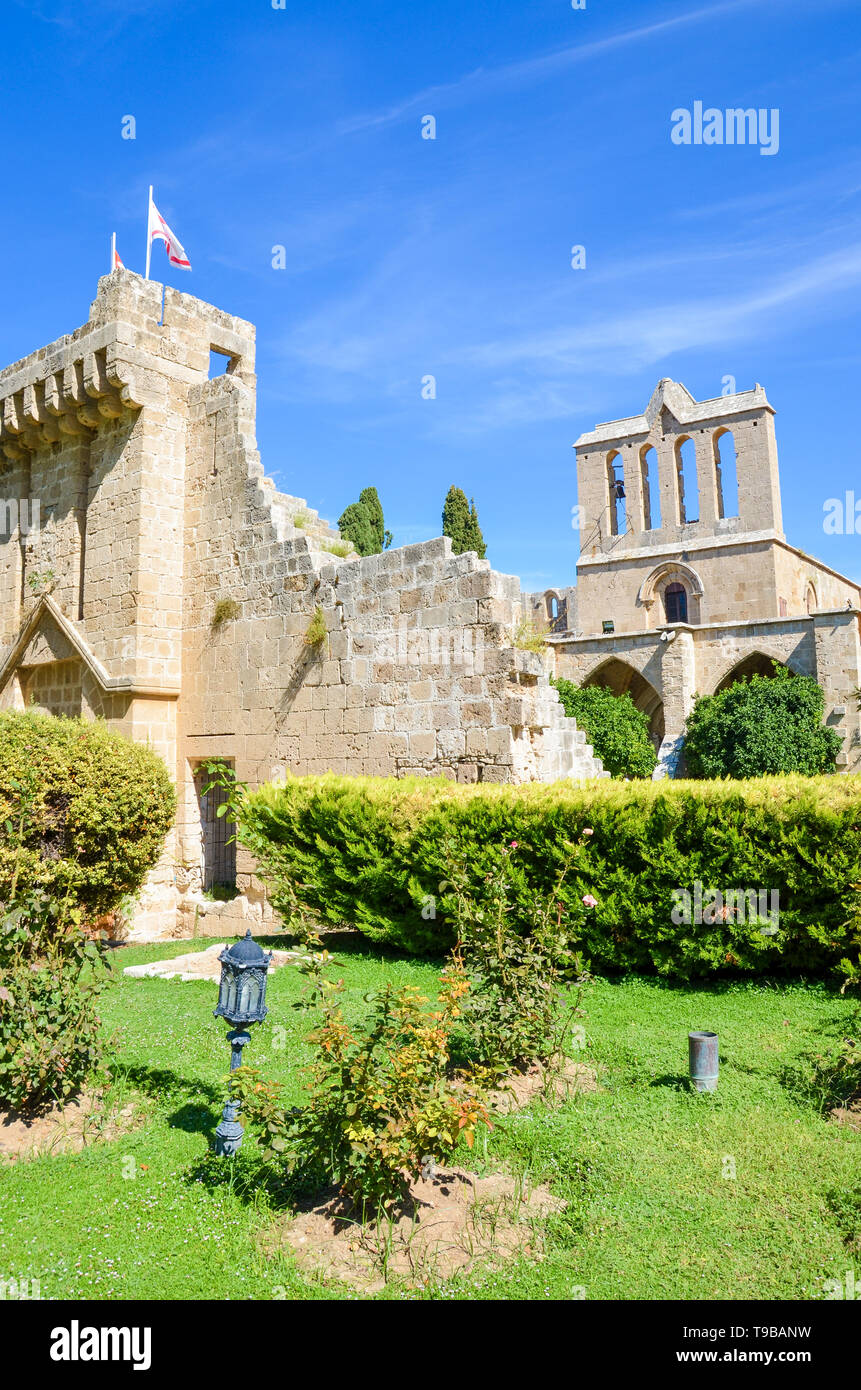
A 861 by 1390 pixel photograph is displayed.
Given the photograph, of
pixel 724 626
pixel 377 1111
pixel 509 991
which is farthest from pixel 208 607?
pixel 724 626

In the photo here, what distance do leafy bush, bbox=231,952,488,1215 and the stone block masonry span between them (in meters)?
5.13

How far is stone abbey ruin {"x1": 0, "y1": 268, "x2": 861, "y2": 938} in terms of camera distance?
918 centimetres

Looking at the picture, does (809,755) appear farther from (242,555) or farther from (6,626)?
(6,626)

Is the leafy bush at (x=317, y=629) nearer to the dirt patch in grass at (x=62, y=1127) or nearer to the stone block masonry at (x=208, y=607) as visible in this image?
the stone block masonry at (x=208, y=607)

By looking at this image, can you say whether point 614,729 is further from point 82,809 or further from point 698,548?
point 82,809

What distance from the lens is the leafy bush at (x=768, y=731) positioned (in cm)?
2377

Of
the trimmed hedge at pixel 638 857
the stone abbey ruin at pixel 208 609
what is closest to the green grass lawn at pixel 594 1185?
the trimmed hedge at pixel 638 857

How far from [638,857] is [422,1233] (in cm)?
377

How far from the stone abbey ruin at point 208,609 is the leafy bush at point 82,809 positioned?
1.84 metres

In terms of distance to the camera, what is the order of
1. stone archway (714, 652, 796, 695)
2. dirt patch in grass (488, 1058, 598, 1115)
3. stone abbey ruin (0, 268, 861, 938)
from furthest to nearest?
stone archway (714, 652, 796, 695) → stone abbey ruin (0, 268, 861, 938) → dirt patch in grass (488, 1058, 598, 1115)

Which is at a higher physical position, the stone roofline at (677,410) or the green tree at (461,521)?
the stone roofline at (677,410)

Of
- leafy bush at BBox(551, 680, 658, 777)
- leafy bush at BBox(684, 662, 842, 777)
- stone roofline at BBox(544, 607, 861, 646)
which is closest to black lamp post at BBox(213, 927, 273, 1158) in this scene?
stone roofline at BBox(544, 607, 861, 646)

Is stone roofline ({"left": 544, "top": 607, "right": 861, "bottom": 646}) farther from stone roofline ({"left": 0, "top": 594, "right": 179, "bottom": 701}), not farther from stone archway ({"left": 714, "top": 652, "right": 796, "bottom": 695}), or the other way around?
stone roofline ({"left": 0, "top": 594, "right": 179, "bottom": 701})

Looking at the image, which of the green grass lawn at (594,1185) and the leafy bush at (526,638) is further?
the leafy bush at (526,638)
